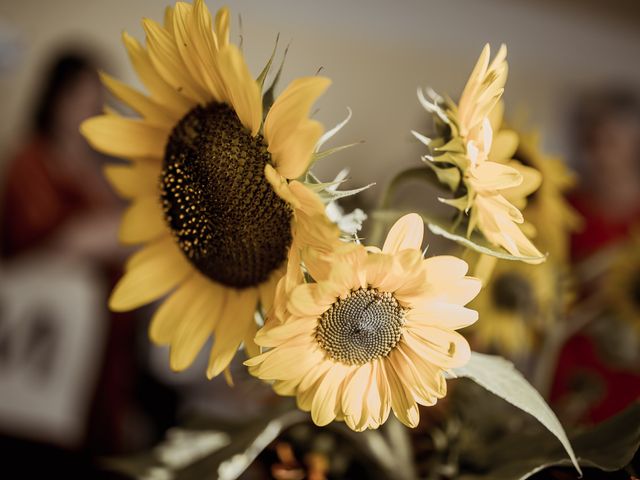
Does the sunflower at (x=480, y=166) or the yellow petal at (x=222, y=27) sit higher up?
the yellow petal at (x=222, y=27)

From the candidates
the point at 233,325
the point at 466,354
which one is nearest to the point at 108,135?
the point at 233,325

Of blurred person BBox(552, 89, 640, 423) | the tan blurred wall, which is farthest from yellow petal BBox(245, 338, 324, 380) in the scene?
the tan blurred wall

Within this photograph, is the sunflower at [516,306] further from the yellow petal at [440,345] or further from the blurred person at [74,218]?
the blurred person at [74,218]

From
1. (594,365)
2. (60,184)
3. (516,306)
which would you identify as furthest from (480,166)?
(60,184)

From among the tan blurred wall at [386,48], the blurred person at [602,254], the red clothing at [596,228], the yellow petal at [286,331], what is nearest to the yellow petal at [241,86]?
the yellow petal at [286,331]

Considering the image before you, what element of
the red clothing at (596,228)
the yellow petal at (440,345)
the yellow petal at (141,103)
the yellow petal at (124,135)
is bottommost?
the red clothing at (596,228)

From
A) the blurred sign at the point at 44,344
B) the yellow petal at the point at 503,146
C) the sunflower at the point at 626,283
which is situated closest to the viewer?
the yellow petal at the point at 503,146
